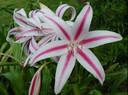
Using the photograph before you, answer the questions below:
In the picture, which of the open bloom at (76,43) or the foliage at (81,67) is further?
the foliage at (81,67)

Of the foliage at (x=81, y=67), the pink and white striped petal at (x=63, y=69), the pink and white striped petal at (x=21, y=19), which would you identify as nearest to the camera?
the pink and white striped petal at (x=63, y=69)

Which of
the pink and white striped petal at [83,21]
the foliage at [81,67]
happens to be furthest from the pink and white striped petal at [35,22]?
the foliage at [81,67]

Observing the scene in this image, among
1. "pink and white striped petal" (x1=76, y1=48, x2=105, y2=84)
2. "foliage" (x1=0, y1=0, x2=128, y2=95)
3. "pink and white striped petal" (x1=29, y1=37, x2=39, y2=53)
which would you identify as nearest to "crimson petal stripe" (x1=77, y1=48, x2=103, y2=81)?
"pink and white striped petal" (x1=76, y1=48, x2=105, y2=84)

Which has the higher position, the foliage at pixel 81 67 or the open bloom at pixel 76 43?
the open bloom at pixel 76 43

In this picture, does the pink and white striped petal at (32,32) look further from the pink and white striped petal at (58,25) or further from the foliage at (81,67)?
the foliage at (81,67)

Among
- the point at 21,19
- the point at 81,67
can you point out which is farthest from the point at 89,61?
the point at 81,67

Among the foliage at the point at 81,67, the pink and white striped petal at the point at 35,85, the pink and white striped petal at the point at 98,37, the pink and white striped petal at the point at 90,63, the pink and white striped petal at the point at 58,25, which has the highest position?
the pink and white striped petal at the point at 58,25

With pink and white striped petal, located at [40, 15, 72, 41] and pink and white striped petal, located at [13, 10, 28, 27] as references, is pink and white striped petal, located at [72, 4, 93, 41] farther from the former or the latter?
pink and white striped petal, located at [13, 10, 28, 27]
